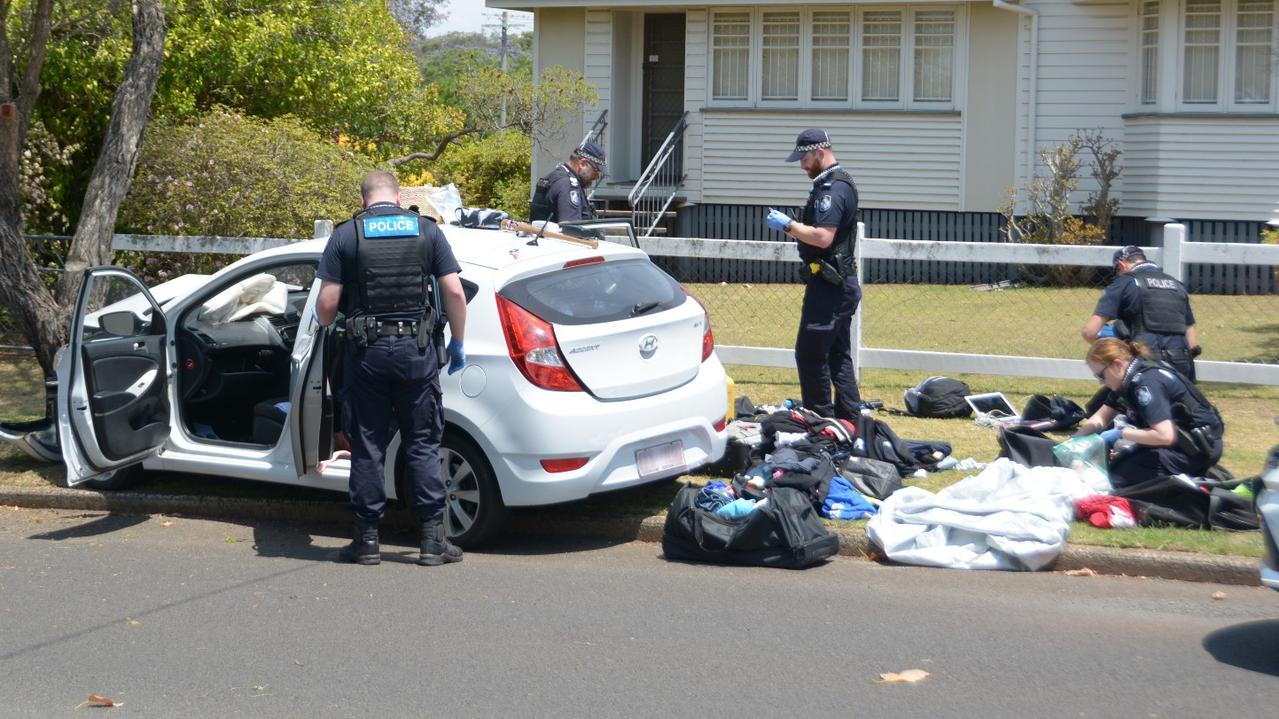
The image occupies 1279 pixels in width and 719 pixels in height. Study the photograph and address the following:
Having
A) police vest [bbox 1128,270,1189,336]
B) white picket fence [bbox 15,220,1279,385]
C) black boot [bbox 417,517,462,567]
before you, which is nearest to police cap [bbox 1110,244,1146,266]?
police vest [bbox 1128,270,1189,336]

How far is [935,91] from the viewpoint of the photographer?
2016cm

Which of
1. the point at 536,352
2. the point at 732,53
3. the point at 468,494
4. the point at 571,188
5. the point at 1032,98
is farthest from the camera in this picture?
the point at 732,53

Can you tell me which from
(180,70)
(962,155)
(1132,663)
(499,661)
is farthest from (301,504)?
(962,155)

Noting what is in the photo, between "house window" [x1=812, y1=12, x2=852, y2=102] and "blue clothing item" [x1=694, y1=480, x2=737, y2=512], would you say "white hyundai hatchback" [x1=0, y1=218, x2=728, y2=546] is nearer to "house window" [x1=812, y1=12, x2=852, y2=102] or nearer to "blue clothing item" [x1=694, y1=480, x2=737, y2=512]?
"blue clothing item" [x1=694, y1=480, x2=737, y2=512]

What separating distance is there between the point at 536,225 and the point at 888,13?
13.3 m

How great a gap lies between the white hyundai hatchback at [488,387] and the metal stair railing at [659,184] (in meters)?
12.2

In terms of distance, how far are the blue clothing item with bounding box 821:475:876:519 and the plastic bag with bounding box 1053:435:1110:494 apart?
3.70ft

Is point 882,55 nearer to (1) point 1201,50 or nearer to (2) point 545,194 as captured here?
(1) point 1201,50

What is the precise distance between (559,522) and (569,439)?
942 mm

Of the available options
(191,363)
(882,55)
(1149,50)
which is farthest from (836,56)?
→ (191,363)

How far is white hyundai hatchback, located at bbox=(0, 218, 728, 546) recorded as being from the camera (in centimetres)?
700

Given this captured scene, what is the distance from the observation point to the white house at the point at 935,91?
18500 mm

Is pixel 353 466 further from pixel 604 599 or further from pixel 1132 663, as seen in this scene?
pixel 1132 663

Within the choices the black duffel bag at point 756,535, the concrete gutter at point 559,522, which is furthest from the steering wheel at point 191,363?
the black duffel bag at point 756,535
